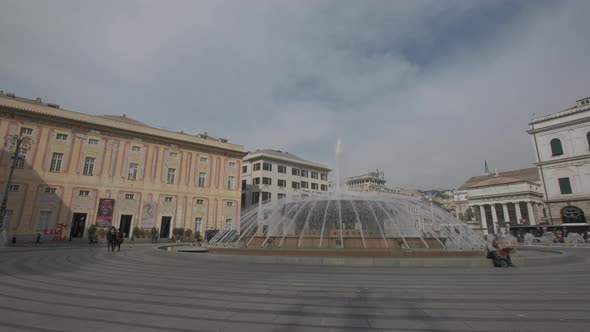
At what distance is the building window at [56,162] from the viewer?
30.0 metres

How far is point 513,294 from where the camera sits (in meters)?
6.04

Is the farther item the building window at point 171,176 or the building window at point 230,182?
the building window at point 230,182

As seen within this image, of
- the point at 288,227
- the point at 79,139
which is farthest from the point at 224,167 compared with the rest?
the point at 288,227

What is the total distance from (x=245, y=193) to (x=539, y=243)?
4197 centimetres

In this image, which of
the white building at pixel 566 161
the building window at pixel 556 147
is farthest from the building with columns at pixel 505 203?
the building window at pixel 556 147

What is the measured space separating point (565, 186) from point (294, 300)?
164ft

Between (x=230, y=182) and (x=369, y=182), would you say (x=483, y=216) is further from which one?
(x=369, y=182)

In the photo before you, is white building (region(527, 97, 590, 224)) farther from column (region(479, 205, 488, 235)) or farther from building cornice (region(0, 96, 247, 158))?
building cornice (region(0, 96, 247, 158))

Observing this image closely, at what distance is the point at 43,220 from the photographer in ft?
94.3

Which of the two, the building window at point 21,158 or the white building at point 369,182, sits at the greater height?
the white building at point 369,182

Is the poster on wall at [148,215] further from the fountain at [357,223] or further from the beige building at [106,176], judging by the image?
the fountain at [357,223]

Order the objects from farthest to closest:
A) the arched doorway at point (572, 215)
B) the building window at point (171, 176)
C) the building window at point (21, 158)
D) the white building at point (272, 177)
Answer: the white building at point (272, 177)
the building window at point (171, 176)
the arched doorway at point (572, 215)
the building window at point (21, 158)

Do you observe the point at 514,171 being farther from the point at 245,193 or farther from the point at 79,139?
the point at 79,139

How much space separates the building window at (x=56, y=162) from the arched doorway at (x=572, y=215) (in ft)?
205
